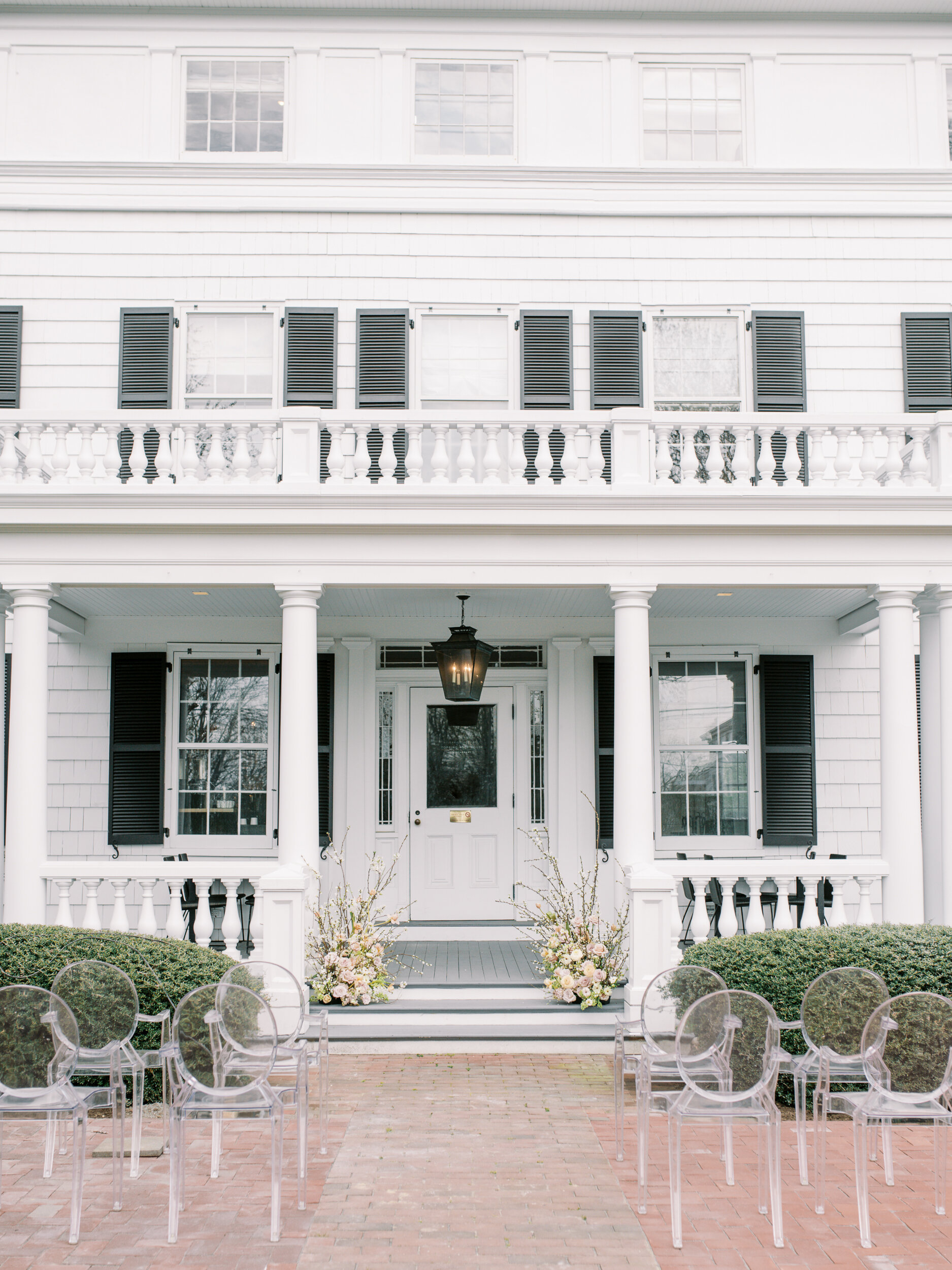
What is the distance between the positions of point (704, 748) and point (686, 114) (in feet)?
20.6

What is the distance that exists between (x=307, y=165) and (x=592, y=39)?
310 cm

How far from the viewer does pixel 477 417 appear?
27.7 ft

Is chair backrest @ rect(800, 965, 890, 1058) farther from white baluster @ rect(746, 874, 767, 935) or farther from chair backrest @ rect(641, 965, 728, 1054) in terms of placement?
white baluster @ rect(746, 874, 767, 935)

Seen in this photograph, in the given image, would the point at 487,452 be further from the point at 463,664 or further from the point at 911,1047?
the point at 911,1047

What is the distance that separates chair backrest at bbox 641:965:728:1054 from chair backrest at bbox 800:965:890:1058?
1.47ft

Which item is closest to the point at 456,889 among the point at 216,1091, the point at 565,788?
the point at 565,788

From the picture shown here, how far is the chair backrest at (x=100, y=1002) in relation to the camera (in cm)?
542

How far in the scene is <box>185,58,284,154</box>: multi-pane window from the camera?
421 inches

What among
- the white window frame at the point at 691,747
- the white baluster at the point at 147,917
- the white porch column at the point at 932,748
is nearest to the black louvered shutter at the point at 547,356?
the white window frame at the point at 691,747

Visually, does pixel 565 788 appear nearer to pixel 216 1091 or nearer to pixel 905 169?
pixel 216 1091

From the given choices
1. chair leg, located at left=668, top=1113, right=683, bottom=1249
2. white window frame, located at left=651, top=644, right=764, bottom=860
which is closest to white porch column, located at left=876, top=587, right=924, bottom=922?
white window frame, located at left=651, top=644, right=764, bottom=860

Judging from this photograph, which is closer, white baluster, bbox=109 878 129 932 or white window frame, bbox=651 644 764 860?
white baluster, bbox=109 878 129 932

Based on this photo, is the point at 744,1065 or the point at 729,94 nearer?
the point at 744,1065

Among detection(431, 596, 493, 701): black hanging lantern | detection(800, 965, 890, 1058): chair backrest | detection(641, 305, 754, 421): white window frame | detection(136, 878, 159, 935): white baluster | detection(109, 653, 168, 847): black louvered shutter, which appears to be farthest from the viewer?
detection(641, 305, 754, 421): white window frame
